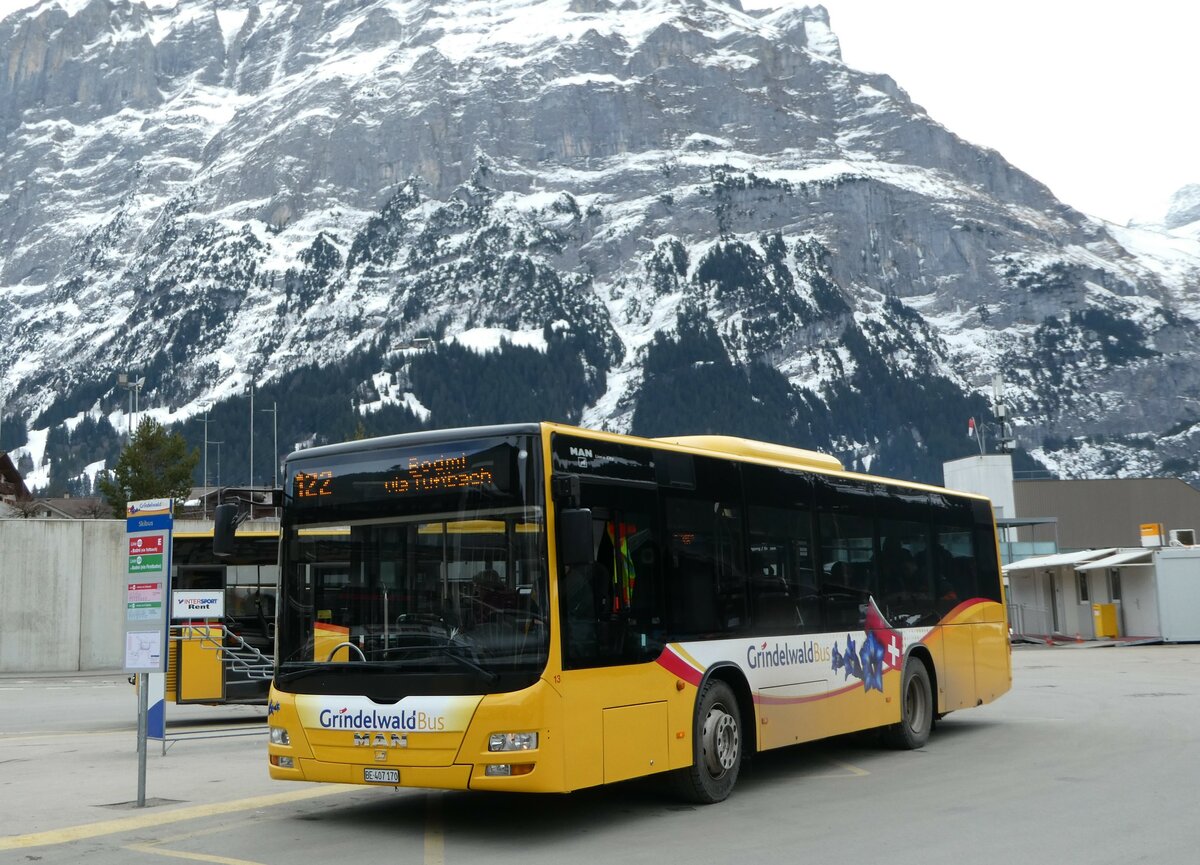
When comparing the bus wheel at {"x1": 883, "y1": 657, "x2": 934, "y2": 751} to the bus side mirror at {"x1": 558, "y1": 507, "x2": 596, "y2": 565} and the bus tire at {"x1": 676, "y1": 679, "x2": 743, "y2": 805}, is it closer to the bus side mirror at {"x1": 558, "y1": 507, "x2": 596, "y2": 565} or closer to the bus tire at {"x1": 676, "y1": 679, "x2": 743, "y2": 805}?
the bus tire at {"x1": 676, "y1": 679, "x2": 743, "y2": 805}

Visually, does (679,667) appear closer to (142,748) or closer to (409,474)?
(409,474)

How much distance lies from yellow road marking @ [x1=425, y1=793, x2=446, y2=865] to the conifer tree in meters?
57.6

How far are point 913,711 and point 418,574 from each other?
662 cm

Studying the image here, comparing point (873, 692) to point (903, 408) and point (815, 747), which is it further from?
point (903, 408)

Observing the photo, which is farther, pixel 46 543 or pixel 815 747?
pixel 46 543

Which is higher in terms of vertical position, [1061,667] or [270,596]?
[270,596]

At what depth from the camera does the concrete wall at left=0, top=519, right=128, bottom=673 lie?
3164 cm

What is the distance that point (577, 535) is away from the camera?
8227 mm

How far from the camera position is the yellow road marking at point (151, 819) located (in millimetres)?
8570

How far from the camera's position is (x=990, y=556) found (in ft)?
50.3

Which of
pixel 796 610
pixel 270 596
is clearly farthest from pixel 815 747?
pixel 270 596

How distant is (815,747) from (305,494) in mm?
6711

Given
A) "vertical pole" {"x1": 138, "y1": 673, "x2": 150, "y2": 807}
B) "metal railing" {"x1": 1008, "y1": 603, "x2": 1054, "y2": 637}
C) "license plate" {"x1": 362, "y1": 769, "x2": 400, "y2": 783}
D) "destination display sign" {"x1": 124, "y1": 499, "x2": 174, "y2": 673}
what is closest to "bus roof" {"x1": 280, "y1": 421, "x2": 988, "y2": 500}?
"destination display sign" {"x1": 124, "y1": 499, "x2": 174, "y2": 673}

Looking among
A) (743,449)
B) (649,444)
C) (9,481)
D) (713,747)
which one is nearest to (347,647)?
(649,444)
